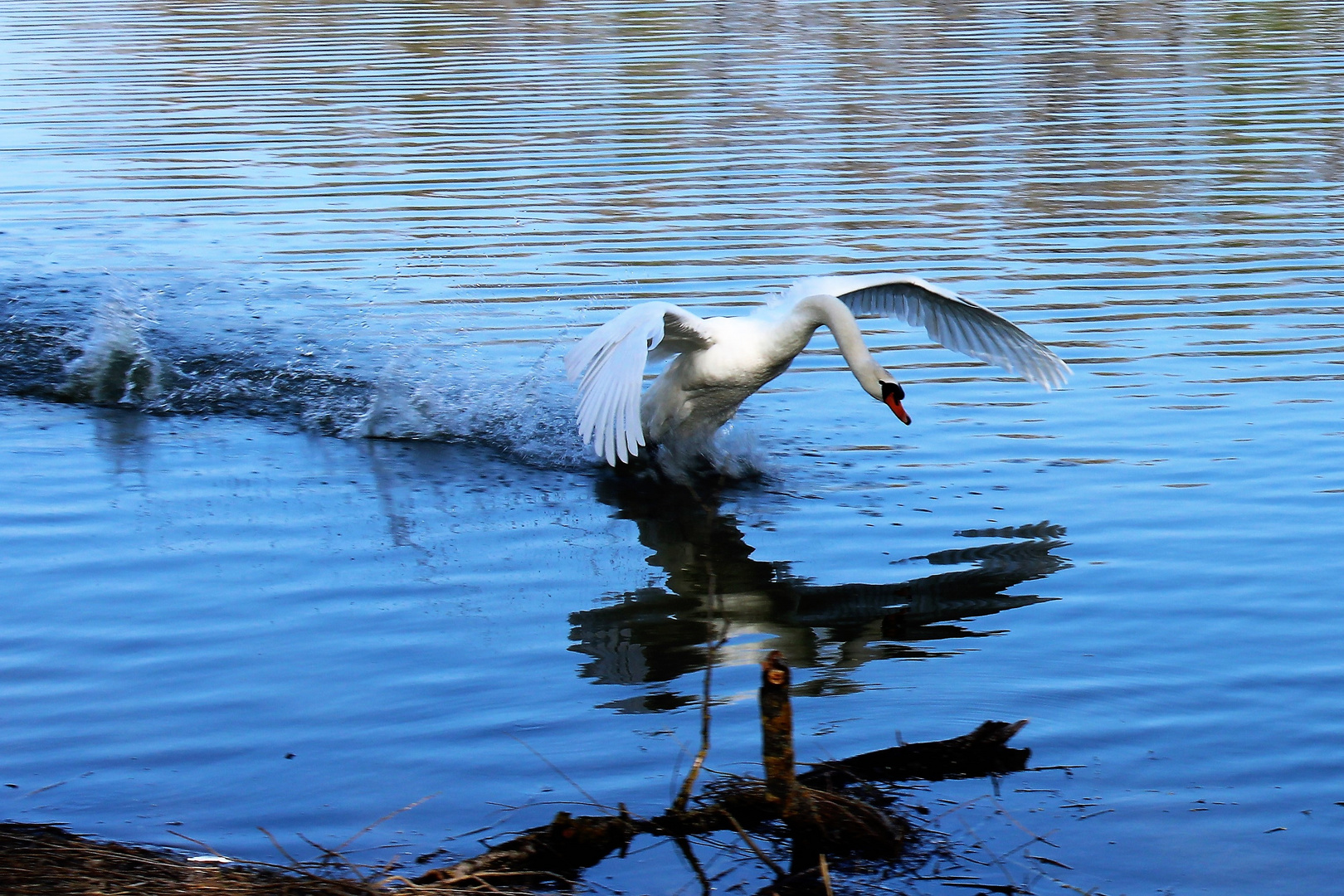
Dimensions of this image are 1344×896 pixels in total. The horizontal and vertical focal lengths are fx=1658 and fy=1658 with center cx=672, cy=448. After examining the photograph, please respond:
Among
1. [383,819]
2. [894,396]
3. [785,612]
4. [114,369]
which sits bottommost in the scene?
[785,612]

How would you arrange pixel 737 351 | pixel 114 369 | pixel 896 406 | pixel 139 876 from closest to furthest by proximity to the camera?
pixel 139 876 < pixel 896 406 < pixel 737 351 < pixel 114 369

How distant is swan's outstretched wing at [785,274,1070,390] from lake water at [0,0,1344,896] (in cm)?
36

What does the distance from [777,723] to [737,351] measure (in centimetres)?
420

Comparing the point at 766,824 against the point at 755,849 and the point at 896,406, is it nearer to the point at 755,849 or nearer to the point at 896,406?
the point at 755,849

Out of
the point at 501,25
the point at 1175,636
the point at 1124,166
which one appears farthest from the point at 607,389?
the point at 501,25

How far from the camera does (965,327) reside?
9.16m

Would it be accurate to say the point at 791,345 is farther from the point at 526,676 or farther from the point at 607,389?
the point at 526,676

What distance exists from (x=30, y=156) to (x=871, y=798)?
1601 cm

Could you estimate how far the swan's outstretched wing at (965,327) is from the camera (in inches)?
349

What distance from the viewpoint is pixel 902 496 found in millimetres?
8242

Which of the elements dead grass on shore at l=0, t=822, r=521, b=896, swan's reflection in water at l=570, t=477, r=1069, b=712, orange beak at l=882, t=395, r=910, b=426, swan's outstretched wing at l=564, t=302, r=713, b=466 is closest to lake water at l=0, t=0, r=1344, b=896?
swan's reflection in water at l=570, t=477, r=1069, b=712

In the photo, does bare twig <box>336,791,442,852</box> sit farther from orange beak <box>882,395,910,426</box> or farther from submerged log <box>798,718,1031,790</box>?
orange beak <box>882,395,910,426</box>

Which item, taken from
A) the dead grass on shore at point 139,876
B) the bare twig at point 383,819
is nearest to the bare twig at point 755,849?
the dead grass on shore at point 139,876

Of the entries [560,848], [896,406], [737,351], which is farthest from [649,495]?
[560,848]
